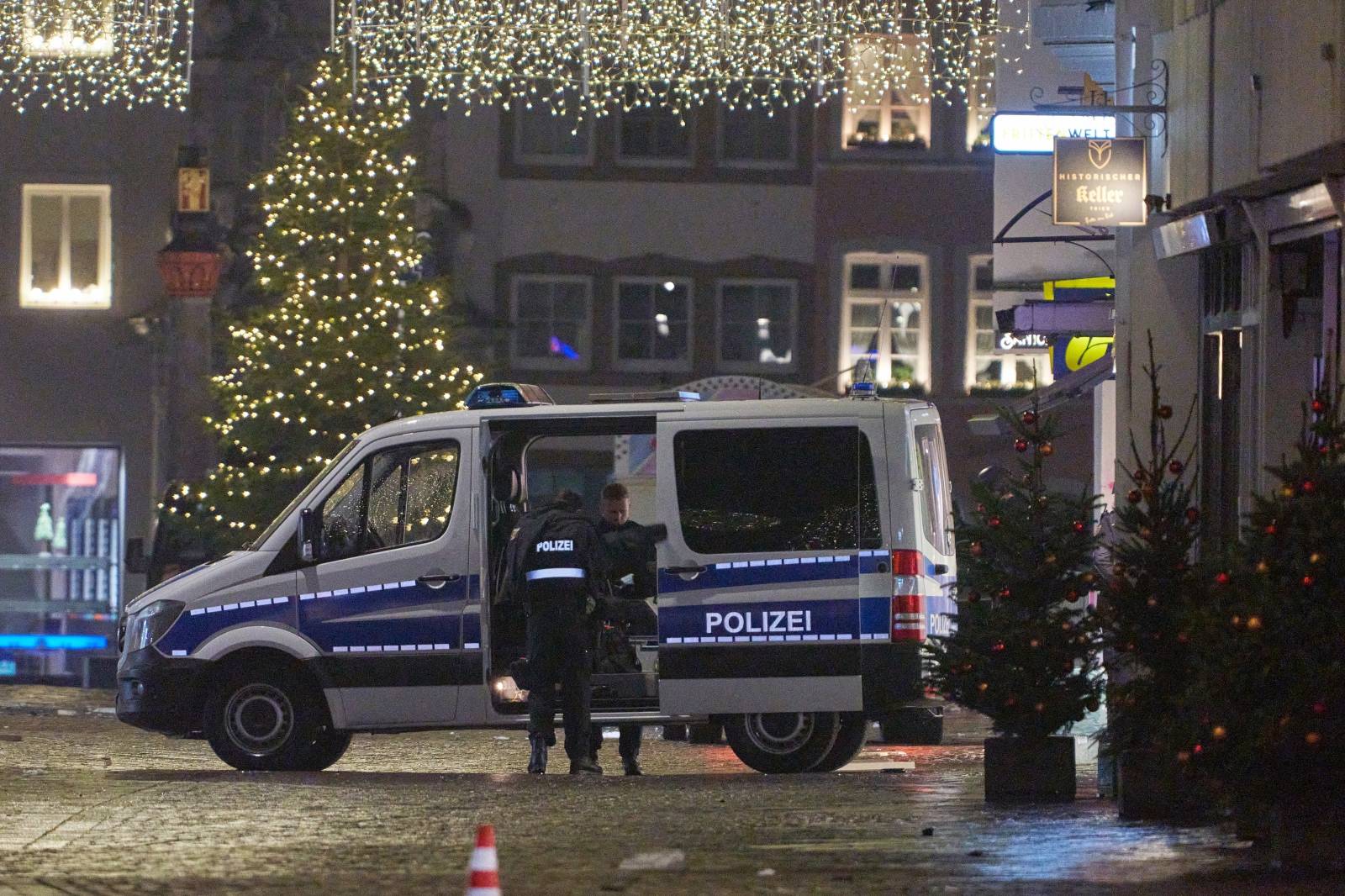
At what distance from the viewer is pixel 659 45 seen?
2664 cm

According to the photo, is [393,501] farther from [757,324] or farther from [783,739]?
[757,324]

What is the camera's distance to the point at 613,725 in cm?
1579

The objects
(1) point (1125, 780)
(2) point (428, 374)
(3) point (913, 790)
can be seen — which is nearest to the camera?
(1) point (1125, 780)

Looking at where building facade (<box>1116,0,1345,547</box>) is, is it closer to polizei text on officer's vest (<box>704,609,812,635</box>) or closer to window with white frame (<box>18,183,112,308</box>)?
polizei text on officer's vest (<box>704,609,812,635</box>)

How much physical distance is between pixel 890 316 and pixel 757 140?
3237 mm

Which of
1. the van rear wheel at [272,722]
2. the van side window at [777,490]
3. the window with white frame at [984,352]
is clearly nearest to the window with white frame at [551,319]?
the window with white frame at [984,352]

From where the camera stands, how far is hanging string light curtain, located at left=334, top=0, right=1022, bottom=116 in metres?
25.8

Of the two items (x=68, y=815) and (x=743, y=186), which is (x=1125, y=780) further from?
(x=743, y=186)

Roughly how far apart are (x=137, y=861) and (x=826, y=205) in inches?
1087

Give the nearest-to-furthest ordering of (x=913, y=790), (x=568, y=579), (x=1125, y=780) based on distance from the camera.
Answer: (x=1125, y=780), (x=913, y=790), (x=568, y=579)

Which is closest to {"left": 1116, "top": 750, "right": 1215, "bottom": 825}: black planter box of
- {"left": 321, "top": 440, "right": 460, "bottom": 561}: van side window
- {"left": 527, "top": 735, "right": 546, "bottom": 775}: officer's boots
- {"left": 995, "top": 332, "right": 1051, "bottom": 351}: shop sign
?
{"left": 527, "top": 735, "right": 546, "bottom": 775}: officer's boots

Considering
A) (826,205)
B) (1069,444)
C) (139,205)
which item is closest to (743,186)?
(826,205)

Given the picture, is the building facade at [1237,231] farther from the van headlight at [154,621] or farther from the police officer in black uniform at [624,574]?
the van headlight at [154,621]

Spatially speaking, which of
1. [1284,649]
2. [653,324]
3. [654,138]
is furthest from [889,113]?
[1284,649]
